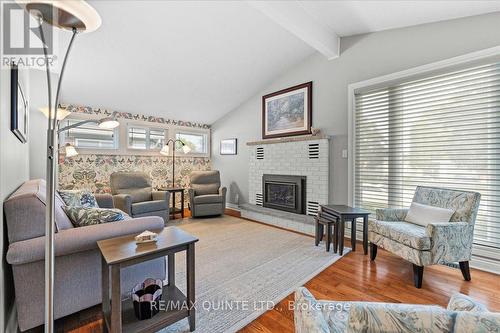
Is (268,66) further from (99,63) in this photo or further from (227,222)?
(227,222)

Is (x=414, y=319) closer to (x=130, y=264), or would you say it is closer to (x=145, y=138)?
(x=130, y=264)

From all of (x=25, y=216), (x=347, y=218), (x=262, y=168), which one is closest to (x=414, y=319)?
(x=25, y=216)

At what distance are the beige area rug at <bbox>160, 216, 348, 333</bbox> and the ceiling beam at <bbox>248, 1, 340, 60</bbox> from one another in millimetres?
2705

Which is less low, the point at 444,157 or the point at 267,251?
the point at 444,157

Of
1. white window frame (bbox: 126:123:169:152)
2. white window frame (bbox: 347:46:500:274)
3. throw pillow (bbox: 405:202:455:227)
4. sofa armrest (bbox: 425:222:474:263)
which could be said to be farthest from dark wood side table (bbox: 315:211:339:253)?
white window frame (bbox: 126:123:169:152)

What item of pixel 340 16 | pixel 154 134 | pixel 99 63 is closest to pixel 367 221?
pixel 340 16

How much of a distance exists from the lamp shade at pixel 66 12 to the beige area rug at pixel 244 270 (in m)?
1.76

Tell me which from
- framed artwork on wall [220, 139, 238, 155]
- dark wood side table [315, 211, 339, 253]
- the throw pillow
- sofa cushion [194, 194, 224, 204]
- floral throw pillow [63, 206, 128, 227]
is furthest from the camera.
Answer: framed artwork on wall [220, 139, 238, 155]

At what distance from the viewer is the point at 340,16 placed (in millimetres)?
2779

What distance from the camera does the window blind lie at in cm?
227

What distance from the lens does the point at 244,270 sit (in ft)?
7.33

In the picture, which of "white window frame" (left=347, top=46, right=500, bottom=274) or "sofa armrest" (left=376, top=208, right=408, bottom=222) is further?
"sofa armrest" (left=376, top=208, right=408, bottom=222)

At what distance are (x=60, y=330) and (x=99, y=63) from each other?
9.93ft

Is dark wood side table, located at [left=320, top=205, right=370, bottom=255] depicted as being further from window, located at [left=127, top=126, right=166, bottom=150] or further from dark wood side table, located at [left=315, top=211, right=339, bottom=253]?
window, located at [left=127, top=126, right=166, bottom=150]
